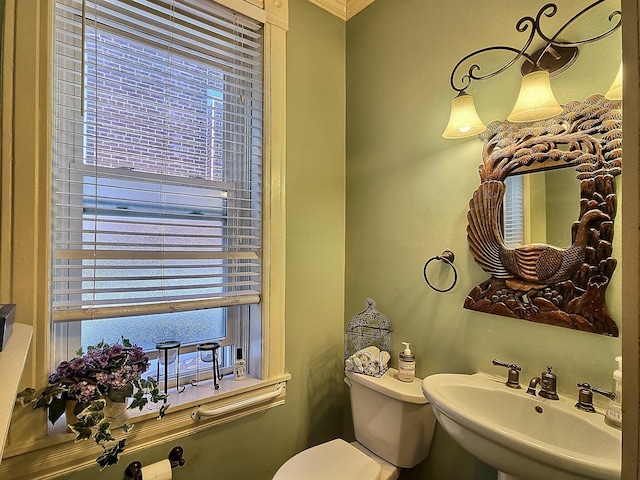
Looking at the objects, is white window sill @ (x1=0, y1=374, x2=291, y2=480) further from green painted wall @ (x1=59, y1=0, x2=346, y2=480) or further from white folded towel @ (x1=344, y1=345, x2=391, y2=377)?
white folded towel @ (x1=344, y1=345, x2=391, y2=377)

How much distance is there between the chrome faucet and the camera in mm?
1083

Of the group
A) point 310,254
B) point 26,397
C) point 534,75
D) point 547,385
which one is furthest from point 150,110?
point 547,385

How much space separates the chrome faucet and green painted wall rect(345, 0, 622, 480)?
0.06 metres

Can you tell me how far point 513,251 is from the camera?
1.21 meters

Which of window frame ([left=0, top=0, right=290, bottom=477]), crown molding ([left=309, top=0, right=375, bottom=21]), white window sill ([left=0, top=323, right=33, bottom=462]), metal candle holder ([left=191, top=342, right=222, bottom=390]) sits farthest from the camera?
crown molding ([left=309, top=0, right=375, bottom=21])

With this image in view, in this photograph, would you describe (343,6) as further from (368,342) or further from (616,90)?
(368,342)

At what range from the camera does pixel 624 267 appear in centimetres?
42

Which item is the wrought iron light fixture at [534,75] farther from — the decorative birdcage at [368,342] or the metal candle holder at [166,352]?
the metal candle holder at [166,352]

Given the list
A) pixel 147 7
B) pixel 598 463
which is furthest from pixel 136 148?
pixel 598 463

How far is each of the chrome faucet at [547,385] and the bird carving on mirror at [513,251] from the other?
27 centimetres

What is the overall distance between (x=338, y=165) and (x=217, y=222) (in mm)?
719

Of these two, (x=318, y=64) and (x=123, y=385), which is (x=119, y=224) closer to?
(x=123, y=385)

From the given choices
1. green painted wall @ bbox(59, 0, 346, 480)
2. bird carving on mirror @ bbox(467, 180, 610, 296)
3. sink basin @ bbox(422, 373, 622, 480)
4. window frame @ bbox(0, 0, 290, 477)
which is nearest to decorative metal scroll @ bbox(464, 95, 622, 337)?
bird carving on mirror @ bbox(467, 180, 610, 296)

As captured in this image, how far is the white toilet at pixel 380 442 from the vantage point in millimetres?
1322
